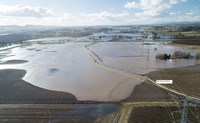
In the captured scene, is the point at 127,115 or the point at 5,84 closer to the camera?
the point at 127,115

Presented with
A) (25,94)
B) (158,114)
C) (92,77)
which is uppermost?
(92,77)

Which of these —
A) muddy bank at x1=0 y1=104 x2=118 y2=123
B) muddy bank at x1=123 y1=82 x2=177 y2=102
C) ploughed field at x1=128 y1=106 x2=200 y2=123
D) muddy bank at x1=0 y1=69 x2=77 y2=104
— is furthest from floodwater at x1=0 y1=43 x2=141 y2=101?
ploughed field at x1=128 y1=106 x2=200 y2=123

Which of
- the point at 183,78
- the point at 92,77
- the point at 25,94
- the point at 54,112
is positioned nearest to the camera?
the point at 54,112

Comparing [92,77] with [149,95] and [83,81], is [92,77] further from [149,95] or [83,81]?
[149,95]

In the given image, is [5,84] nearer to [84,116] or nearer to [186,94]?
[84,116]

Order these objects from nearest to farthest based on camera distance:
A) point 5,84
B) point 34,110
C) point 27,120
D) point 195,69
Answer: point 27,120 < point 34,110 < point 5,84 < point 195,69

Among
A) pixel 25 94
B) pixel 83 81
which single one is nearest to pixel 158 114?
pixel 83 81

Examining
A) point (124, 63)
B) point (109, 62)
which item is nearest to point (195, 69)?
point (124, 63)

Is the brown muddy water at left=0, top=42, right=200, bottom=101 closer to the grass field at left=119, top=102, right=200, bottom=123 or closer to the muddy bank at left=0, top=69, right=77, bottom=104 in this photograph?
the muddy bank at left=0, top=69, right=77, bottom=104

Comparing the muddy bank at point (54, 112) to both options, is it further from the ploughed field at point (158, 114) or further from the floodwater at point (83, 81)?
the floodwater at point (83, 81)
